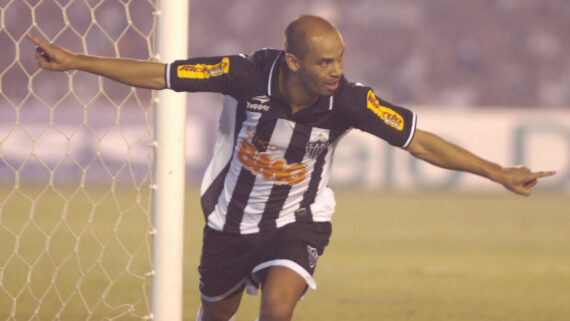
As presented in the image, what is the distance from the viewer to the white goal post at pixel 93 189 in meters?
3.91

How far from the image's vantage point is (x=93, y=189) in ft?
40.9

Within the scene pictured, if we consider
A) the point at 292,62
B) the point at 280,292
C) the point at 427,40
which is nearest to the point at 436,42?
the point at 427,40

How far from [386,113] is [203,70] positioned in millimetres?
750

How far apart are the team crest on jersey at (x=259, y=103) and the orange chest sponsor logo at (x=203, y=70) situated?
166 mm

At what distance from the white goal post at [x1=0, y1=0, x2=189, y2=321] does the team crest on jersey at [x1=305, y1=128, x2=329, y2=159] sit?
687 mm

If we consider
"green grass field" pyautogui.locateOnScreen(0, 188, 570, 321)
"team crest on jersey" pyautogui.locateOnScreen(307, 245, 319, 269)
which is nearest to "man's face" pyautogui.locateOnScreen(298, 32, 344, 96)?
"team crest on jersey" pyautogui.locateOnScreen(307, 245, 319, 269)

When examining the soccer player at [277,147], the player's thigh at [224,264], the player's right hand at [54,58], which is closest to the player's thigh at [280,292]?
the soccer player at [277,147]

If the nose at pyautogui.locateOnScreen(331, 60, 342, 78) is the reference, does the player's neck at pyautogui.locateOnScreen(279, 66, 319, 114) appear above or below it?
below

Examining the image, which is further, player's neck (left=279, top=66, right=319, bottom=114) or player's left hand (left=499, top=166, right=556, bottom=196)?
player's neck (left=279, top=66, right=319, bottom=114)

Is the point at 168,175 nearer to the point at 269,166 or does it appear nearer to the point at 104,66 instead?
the point at 269,166

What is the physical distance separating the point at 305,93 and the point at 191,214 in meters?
7.01

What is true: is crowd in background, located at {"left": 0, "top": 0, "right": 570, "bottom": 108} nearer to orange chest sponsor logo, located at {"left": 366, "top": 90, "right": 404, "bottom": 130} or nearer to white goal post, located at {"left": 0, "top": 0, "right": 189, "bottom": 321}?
white goal post, located at {"left": 0, "top": 0, "right": 189, "bottom": 321}

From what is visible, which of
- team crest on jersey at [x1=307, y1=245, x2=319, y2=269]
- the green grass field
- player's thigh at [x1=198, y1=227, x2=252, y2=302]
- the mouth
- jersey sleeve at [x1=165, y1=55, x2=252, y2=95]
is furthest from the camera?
the green grass field

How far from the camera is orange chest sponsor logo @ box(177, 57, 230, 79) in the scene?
11.0 feet
